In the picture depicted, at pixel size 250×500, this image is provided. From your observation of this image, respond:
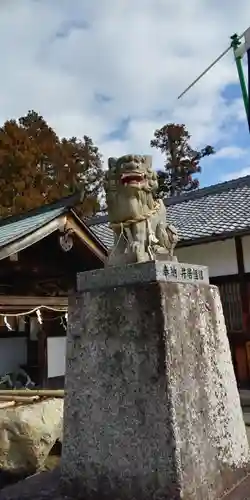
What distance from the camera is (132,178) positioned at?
345 cm

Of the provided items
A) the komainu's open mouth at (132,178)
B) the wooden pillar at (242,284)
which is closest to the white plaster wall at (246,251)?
the wooden pillar at (242,284)

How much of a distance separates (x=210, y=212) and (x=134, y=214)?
1092cm

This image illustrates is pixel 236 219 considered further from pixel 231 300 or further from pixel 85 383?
pixel 85 383

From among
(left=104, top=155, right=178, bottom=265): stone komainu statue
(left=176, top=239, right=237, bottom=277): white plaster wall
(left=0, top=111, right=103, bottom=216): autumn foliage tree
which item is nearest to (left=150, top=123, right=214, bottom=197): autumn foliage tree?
(left=0, top=111, right=103, bottom=216): autumn foliage tree

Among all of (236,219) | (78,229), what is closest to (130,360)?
(78,229)

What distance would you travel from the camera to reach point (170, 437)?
2.71 metres

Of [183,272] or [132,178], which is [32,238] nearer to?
[132,178]

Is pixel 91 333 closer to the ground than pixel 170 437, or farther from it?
farther from it

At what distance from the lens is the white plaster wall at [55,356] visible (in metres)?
10.1

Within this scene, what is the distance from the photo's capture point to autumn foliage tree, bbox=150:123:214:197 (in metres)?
29.8

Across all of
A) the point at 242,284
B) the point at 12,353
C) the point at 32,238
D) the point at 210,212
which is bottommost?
the point at 12,353

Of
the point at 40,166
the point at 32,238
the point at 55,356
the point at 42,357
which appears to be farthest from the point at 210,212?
the point at 40,166

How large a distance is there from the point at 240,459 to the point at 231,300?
818 centimetres

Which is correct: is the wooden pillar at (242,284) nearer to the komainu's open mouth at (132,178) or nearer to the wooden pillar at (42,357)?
the wooden pillar at (42,357)
